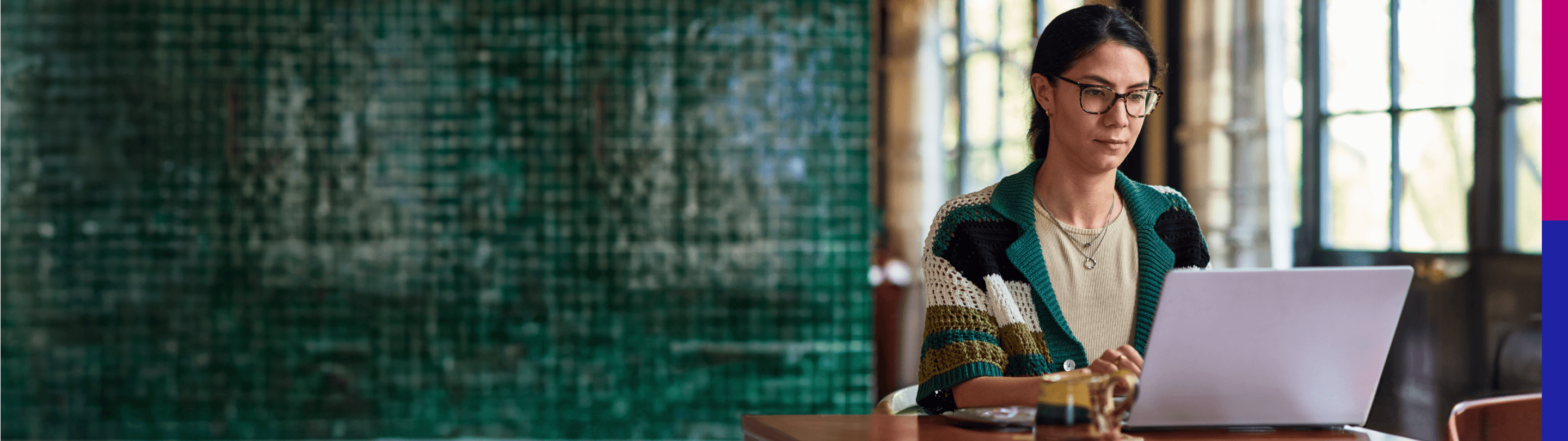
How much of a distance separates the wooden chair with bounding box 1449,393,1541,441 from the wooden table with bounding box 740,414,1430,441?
42 cm

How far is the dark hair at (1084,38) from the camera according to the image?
1.53 meters

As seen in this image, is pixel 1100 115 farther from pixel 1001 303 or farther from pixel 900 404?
pixel 900 404

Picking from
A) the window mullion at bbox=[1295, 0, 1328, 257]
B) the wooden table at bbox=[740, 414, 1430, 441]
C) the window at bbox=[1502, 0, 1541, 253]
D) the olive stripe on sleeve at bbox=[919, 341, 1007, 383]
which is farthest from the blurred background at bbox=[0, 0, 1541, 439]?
→ the wooden table at bbox=[740, 414, 1430, 441]

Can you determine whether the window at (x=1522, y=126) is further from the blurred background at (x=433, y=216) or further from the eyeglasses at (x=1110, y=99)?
the eyeglasses at (x=1110, y=99)

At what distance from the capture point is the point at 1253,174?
8.80ft

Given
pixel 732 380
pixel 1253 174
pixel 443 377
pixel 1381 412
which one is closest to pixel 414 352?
pixel 443 377

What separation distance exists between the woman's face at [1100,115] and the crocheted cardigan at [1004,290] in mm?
110

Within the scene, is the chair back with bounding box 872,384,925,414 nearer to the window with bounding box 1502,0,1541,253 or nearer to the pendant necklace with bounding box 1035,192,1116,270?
the pendant necklace with bounding box 1035,192,1116,270

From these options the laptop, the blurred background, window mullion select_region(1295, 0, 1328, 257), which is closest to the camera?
the laptop

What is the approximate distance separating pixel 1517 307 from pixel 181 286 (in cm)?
337

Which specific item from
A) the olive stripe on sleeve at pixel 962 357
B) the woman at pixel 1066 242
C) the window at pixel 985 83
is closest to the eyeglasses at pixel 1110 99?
the woman at pixel 1066 242

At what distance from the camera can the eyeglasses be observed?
148 cm

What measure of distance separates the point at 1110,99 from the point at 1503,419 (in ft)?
2.42

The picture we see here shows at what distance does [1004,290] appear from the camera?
1.51m
